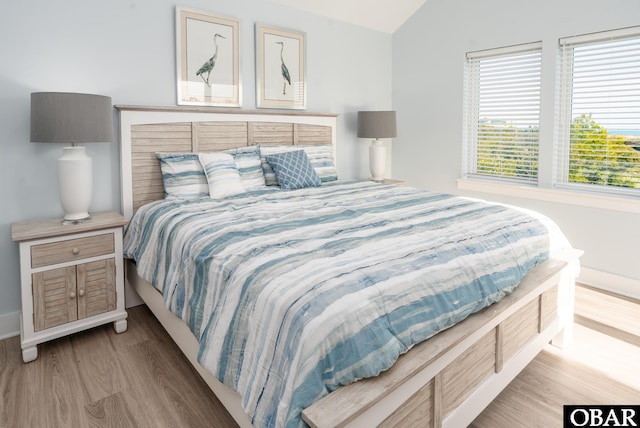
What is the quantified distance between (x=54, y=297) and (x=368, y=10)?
3647 millimetres

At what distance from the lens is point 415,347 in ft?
4.57

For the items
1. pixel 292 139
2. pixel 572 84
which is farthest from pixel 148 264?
pixel 572 84

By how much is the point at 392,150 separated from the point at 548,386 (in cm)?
319

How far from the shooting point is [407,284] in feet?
4.70

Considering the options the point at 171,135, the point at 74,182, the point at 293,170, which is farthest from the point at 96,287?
the point at 293,170

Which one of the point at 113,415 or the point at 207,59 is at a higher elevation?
the point at 207,59

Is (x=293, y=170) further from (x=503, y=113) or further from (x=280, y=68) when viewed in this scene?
(x=503, y=113)

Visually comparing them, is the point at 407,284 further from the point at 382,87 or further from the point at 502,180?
the point at 382,87

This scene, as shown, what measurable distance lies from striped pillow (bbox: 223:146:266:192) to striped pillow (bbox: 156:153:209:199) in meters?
0.28

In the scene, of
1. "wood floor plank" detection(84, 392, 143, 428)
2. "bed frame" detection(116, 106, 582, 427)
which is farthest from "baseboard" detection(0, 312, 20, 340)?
"wood floor plank" detection(84, 392, 143, 428)

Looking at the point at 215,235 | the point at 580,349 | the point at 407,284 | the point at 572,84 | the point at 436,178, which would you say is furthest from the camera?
the point at 436,178

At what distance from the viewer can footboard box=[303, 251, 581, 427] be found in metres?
1.18

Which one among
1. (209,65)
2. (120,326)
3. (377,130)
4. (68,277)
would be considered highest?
(209,65)

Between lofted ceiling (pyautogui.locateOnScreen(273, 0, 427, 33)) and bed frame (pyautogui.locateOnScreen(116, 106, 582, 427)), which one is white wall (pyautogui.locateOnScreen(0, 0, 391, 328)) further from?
lofted ceiling (pyautogui.locateOnScreen(273, 0, 427, 33))
